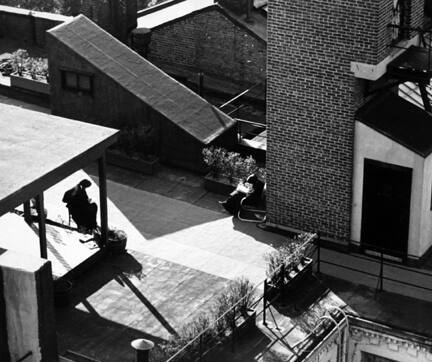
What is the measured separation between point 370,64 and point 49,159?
7.03m

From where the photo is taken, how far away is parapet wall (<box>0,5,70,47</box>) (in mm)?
39000

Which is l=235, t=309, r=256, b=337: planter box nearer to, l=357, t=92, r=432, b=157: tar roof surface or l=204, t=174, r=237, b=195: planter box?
l=357, t=92, r=432, b=157: tar roof surface

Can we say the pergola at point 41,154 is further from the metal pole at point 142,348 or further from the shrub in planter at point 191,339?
the metal pole at point 142,348

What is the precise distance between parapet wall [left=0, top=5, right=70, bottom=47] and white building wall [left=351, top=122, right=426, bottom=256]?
1455cm

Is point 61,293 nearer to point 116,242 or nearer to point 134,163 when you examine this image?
point 116,242

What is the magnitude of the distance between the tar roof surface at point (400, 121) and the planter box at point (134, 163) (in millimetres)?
6749

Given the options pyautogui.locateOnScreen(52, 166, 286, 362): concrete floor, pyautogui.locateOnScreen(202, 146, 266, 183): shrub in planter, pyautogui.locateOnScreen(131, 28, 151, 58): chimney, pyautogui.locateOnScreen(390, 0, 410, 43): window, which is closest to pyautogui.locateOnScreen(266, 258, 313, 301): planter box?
pyautogui.locateOnScreen(52, 166, 286, 362): concrete floor

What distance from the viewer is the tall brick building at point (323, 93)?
26266 millimetres

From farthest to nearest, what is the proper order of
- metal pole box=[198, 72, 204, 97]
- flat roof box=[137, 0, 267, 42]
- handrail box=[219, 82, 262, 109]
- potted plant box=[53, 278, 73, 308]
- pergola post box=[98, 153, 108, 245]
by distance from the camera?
flat roof box=[137, 0, 267, 42] < metal pole box=[198, 72, 204, 97] < handrail box=[219, 82, 262, 109] < pergola post box=[98, 153, 108, 245] < potted plant box=[53, 278, 73, 308]

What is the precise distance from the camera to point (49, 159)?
25328mm

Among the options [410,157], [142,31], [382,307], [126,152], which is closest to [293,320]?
[382,307]

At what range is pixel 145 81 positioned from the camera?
3219 centimetres

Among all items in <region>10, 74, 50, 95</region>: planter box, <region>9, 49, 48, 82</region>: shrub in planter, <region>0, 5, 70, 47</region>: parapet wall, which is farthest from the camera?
<region>0, 5, 70, 47</region>: parapet wall

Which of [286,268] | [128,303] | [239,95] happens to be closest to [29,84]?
[239,95]
